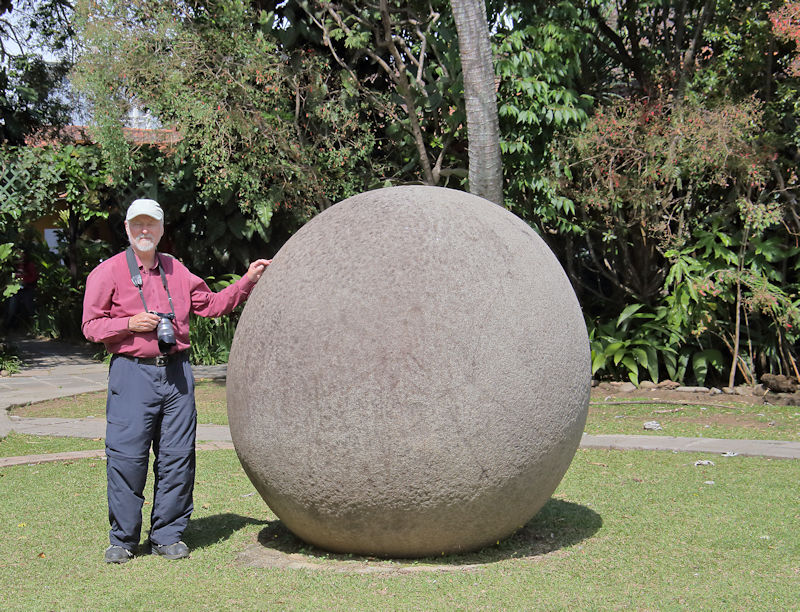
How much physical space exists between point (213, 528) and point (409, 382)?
2123mm

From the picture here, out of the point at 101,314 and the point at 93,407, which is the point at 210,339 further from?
the point at 101,314

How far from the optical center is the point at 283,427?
14.6ft

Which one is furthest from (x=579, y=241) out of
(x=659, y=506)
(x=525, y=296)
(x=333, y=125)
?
(x=525, y=296)

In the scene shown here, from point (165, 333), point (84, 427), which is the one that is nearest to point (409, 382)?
point (165, 333)

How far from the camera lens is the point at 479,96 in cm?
932

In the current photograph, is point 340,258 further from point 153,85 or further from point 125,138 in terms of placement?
point 125,138

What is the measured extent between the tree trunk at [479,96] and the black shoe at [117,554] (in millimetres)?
6018

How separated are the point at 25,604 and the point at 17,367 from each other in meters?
11.8

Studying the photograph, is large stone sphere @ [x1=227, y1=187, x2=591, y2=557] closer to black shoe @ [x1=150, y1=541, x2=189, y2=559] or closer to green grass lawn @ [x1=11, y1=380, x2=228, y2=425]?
black shoe @ [x1=150, y1=541, x2=189, y2=559]

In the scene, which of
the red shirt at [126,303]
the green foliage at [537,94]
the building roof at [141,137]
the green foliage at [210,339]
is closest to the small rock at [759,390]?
the green foliage at [537,94]

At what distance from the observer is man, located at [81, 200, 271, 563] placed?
4812mm

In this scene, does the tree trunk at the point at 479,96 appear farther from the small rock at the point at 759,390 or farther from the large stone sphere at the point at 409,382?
the large stone sphere at the point at 409,382

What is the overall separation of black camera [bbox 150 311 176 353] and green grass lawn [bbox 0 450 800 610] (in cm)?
123

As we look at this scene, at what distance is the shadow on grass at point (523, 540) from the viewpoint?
4730mm
